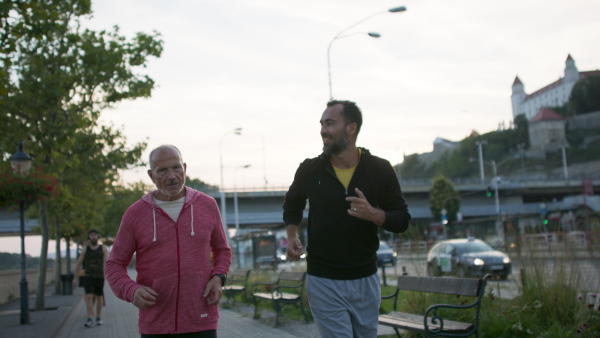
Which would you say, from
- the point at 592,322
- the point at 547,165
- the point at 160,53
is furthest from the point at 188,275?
the point at 547,165

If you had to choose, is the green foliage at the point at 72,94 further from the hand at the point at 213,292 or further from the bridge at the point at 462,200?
the bridge at the point at 462,200

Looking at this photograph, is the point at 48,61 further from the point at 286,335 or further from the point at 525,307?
the point at 525,307

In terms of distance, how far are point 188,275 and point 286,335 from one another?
7273mm

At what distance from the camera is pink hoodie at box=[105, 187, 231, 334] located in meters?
3.85

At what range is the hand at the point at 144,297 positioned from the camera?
12.3 feet

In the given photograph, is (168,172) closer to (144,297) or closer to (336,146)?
(144,297)

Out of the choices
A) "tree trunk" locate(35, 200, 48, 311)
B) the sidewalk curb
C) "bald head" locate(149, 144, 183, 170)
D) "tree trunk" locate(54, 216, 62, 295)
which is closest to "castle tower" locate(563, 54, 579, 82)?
"tree trunk" locate(54, 216, 62, 295)

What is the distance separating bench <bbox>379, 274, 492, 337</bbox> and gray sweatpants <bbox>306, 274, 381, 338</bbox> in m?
2.43

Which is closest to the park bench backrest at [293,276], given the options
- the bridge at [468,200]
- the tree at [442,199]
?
the bridge at [468,200]

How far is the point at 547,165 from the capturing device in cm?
15012

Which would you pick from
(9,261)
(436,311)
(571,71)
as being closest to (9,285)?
(9,261)

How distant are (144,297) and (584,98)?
170 meters

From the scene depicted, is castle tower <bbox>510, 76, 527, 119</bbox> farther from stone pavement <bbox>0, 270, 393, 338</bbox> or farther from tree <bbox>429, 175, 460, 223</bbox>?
stone pavement <bbox>0, 270, 393, 338</bbox>

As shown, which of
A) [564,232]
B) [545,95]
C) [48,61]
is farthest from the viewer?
[545,95]
